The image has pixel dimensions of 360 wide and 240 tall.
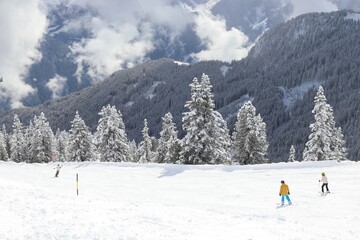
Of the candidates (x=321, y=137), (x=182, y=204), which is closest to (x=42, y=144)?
(x=321, y=137)

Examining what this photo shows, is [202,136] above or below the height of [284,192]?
above

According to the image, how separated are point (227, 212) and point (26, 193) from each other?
10614 mm

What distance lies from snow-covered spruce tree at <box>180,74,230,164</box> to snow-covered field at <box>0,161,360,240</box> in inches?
201

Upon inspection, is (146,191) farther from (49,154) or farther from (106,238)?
(49,154)

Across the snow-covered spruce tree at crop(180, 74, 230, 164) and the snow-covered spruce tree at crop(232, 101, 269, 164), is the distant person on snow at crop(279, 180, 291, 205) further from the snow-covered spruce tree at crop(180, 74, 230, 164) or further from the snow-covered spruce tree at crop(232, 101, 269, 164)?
the snow-covered spruce tree at crop(232, 101, 269, 164)

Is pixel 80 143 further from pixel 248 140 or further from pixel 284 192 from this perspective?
pixel 284 192

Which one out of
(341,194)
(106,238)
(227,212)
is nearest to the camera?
(106,238)

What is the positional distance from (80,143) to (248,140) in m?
26.5

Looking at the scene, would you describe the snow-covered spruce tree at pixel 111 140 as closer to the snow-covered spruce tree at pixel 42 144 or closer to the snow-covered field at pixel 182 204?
the snow-covered field at pixel 182 204

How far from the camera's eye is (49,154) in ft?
238

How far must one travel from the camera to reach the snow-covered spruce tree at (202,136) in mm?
43219

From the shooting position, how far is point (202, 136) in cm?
4325

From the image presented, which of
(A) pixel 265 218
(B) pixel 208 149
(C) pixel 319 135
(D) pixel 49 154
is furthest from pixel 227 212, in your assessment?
(D) pixel 49 154

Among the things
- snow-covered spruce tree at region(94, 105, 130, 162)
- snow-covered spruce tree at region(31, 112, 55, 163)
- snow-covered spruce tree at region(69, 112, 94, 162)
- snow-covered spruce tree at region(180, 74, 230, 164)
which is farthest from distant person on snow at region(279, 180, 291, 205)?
snow-covered spruce tree at region(31, 112, 55, 163)
